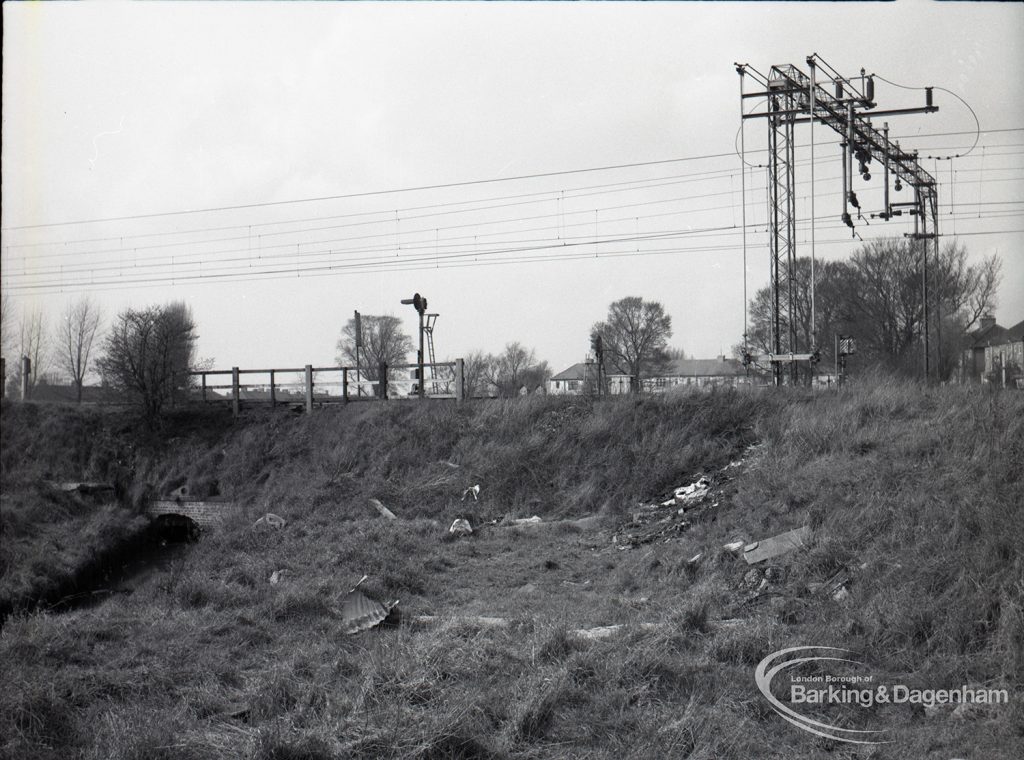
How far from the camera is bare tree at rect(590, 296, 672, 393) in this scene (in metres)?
49.1

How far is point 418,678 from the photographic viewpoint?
220 inches

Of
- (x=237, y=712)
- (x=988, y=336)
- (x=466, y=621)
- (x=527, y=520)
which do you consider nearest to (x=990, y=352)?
(x=988, y=336)

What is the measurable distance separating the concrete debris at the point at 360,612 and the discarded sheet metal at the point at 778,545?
4042 millimetres

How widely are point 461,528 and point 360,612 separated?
15.9ft

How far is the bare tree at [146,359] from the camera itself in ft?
67.1

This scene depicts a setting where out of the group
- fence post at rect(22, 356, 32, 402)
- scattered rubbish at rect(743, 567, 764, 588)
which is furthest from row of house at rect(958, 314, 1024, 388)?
fence post at rect(22, 356, 32, 402)

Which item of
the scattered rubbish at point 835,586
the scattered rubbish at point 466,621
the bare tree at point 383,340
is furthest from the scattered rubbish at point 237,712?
the bare tree at point 383,340

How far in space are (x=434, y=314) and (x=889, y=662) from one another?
18365mm

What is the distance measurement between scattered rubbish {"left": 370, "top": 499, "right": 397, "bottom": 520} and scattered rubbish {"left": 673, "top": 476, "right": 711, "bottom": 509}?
5.32 metres

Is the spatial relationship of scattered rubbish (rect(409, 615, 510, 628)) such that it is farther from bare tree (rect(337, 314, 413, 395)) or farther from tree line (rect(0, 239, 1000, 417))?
bare tree (rect(337, 314, 413, 395))

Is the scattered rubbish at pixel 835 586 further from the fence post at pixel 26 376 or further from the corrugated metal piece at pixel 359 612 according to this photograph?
the fence post at pixel 26 376

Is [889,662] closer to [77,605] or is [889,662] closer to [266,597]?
[266,597]

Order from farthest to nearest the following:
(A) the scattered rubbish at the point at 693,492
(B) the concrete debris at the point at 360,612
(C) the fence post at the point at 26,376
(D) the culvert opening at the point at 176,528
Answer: (C) the fence post at the point at 26,376 → (D) the culvert opening at the point at 176,528 → (A) the scattered rubbish at the point at 693,492 → (B) the concrete debris at the point at 360,612

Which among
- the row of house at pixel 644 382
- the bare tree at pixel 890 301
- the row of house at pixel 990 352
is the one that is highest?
the bare tree at pixel 890 301
